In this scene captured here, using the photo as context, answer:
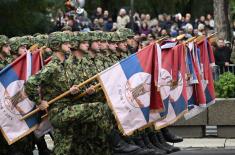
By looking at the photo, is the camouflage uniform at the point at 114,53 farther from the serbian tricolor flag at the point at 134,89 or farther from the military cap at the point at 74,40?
the military cap at the point at 74,40

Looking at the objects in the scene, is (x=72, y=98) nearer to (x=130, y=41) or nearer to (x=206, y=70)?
(x=130, y=41)

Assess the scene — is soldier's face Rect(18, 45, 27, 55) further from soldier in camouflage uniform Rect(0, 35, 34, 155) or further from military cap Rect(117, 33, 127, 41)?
military cap Rect(117, 33, 127, 41)

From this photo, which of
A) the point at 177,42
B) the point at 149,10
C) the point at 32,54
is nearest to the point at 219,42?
the point at 177,42

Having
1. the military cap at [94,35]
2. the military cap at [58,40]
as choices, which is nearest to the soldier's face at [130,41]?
the military cap at [94,35]

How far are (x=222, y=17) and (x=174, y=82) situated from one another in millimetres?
13552

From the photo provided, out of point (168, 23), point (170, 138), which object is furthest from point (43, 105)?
point (168, 23)

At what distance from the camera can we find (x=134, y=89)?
471 inches

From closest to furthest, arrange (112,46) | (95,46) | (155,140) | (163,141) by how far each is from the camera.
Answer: (95,46)
(112,46)
(155,140)
(163,141)

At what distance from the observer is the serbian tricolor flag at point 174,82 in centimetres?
1327

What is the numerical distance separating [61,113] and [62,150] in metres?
0.52

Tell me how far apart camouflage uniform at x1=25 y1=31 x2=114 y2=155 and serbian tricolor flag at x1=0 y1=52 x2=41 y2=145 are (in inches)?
24.7

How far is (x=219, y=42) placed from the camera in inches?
850

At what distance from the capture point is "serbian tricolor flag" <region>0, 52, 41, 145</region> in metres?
12.1

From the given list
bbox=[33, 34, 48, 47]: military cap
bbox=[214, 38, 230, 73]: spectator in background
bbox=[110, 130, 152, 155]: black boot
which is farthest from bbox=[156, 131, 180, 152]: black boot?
bbox=[214, 38, 230, 73]: spectator in background
